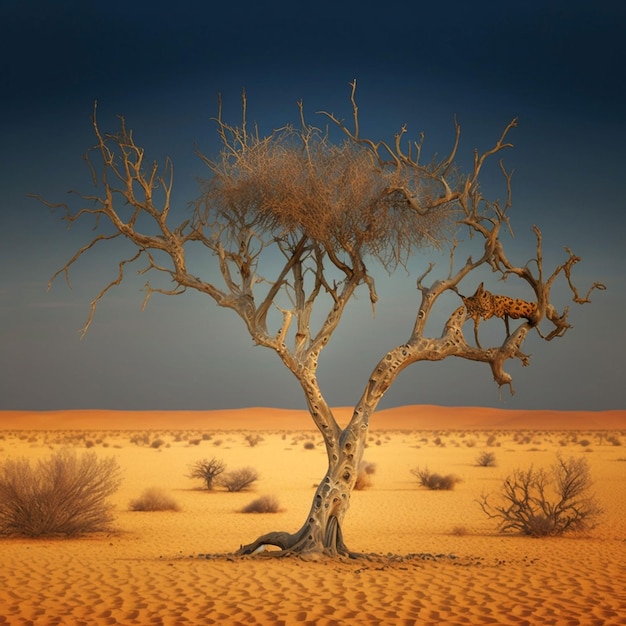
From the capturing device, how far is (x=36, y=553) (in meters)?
16.1

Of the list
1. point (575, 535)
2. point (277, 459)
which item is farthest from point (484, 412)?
point (575, 535)

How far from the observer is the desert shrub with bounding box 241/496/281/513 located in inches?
960

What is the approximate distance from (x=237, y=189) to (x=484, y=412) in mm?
117006

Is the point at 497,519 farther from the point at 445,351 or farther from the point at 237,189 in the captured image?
the point at 237,189

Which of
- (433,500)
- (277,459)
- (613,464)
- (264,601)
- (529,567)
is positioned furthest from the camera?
(277,459)

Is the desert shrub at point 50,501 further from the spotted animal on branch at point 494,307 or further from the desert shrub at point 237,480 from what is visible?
the desert shrub at point 237,480

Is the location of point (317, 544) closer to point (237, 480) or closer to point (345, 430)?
point (345, 430)

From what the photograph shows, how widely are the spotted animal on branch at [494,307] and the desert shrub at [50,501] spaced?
9.69m

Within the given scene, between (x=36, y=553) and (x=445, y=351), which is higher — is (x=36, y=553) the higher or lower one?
the lower one

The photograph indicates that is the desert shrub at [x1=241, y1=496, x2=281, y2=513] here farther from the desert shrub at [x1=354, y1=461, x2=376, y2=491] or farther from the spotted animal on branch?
the spotted animal on branch

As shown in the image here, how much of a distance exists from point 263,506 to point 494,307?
1188 cm

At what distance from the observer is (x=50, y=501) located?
18.9 m

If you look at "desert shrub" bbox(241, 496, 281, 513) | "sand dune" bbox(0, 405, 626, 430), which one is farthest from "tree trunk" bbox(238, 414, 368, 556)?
"sand dune" bbox(0, 405, 626, 430)

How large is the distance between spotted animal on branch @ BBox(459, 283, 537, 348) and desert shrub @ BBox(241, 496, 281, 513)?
1135 centimetres
